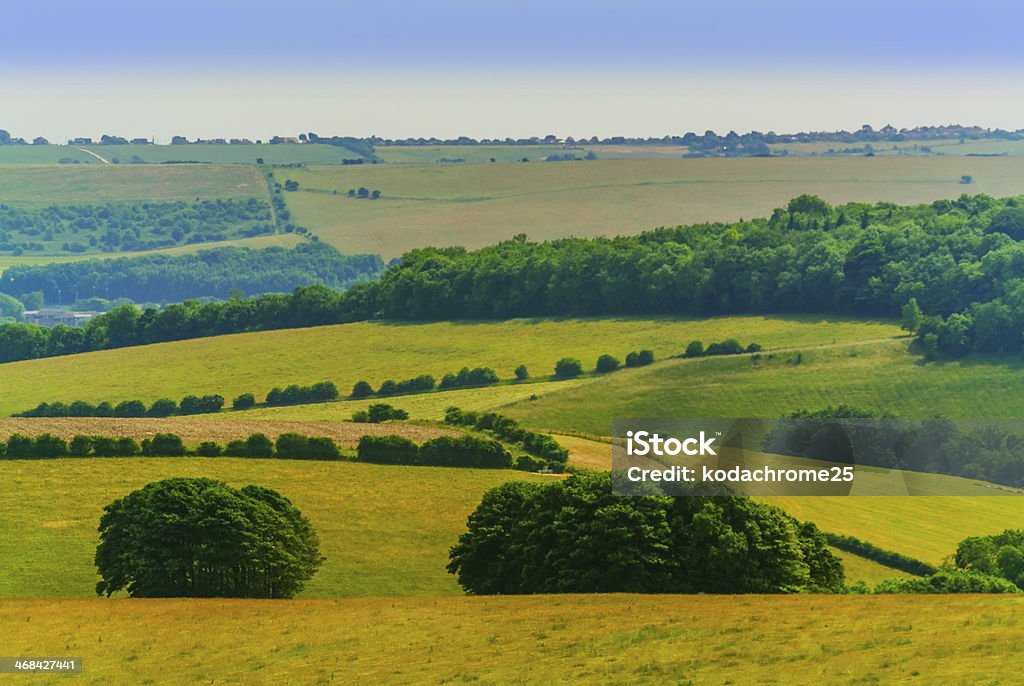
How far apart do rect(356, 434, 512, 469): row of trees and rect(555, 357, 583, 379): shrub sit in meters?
61.7

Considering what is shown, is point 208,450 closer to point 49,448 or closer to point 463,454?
point 49,448

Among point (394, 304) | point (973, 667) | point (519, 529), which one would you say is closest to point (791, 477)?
point (519, 529)

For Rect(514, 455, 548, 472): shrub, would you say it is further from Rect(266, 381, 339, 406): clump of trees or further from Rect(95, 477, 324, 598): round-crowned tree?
Rect(266, 381, 339, 406): clump of trees

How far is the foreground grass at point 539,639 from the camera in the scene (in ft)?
138

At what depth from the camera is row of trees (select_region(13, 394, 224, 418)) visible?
14850cm

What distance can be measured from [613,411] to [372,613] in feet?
299

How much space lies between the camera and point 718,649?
146 ft

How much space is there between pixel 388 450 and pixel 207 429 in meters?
16.3

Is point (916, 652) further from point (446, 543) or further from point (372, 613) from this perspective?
point (446, 543)

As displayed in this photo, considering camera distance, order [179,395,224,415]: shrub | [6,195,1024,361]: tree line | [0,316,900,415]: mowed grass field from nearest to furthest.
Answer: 1. [179,395,224,415]: shrub
2. [0,316,900,415]: mowed grass field
3. [6,195,1024,361]: tree line

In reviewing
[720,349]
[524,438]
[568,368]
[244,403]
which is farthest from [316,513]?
[720,349]

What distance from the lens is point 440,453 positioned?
94000 mm

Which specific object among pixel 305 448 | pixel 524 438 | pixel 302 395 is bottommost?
pixel 302 395

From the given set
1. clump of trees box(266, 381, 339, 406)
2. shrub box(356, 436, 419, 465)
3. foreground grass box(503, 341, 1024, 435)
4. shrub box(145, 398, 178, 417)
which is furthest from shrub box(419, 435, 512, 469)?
shrub box(145, 398, 178, 417)
